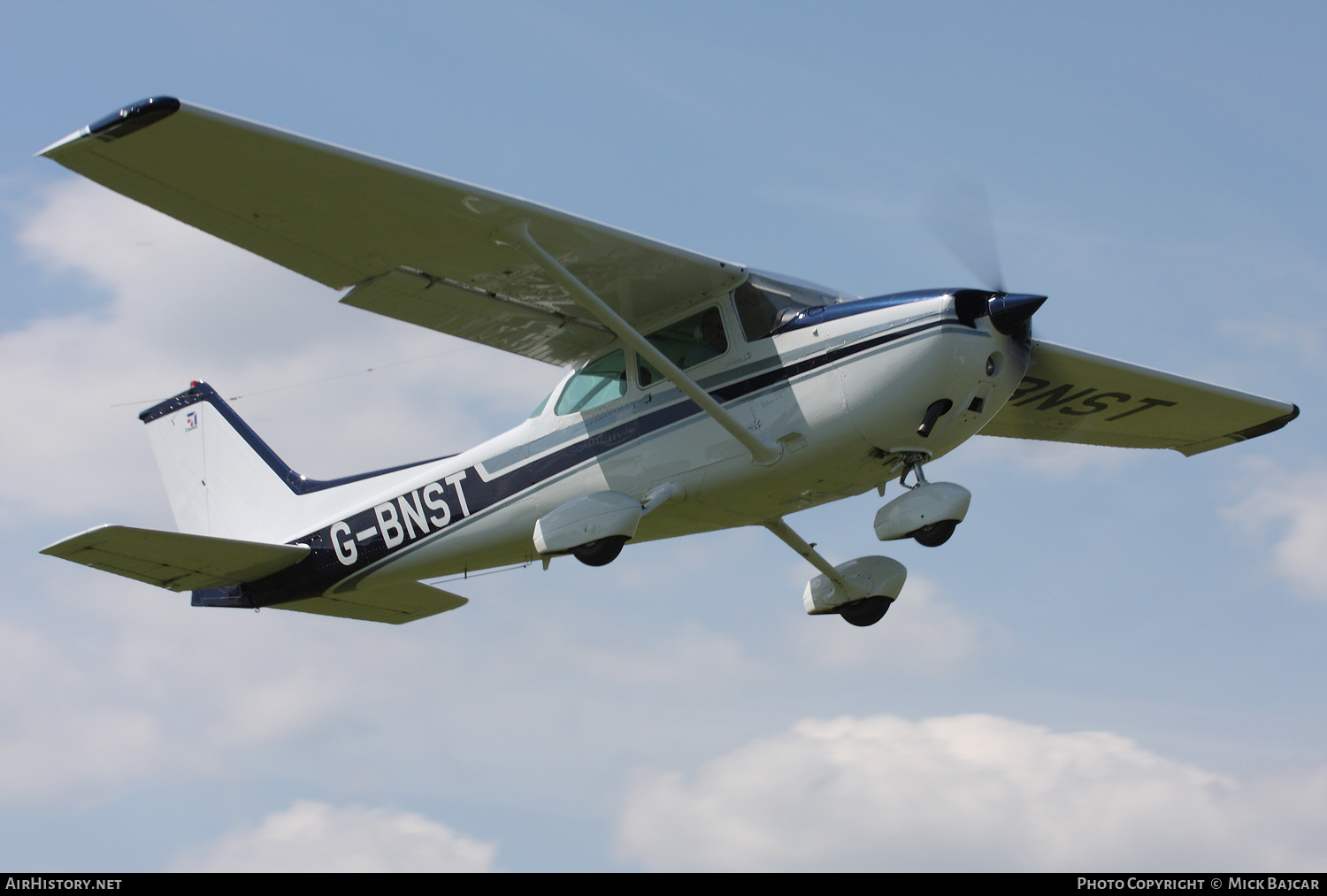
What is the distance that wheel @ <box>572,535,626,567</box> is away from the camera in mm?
9977

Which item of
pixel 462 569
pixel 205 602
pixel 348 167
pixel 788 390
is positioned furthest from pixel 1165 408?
pixel 205 602

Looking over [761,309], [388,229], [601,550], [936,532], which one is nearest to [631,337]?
[761,309]

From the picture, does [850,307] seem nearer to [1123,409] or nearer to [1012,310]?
[1012,310]

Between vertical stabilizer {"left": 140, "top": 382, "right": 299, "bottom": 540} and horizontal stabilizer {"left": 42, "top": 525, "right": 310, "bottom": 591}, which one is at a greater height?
vertical stabilizer {"left": 140, "top": 382, "right": 299, "bottom": 540}

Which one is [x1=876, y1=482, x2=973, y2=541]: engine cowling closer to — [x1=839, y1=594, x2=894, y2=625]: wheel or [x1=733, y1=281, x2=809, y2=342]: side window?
[x1=733, y1=281, x2=809, y2=342]: side window

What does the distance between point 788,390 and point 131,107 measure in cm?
484

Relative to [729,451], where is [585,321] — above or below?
above

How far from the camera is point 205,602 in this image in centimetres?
1238

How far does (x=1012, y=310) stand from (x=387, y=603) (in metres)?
6.61

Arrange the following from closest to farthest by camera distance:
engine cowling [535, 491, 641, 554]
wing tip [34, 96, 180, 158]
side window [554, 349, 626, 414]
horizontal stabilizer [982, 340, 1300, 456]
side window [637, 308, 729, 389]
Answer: wing tip [34, 96, 180, 158]
engine cowling [535, 491, 641, 554]
side window [637, 308, 729, 389]
side window [554, 349, 626, 414]
horizontal stabilizer [982, 340, 1300, 456]

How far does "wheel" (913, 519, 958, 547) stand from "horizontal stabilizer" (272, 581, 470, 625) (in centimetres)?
517

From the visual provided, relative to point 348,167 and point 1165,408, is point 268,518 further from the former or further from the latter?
point 1165,408

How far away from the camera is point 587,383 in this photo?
11.0 m

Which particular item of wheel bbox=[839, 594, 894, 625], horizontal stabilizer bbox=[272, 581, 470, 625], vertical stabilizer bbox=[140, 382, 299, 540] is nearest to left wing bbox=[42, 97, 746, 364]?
horizontal stabilizer bbox=[272, 581, 470, 625]
